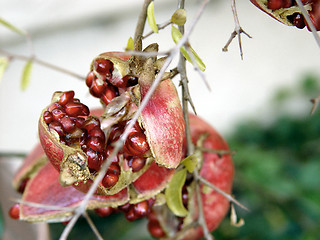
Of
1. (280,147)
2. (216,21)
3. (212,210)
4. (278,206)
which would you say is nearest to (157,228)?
(212,210)

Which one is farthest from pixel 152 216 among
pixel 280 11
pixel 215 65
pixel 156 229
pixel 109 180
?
pixel 215 65

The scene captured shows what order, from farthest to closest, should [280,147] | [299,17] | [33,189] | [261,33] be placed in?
[261,33] → [280,147] → [33,189] → [299,17]

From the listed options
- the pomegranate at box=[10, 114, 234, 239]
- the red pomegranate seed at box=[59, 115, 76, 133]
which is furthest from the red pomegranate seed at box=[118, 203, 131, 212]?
the red pomegranate seed at box=[59, 115, 76, 133]

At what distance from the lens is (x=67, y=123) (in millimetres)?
296

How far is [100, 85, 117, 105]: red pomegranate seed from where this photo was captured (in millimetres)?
311

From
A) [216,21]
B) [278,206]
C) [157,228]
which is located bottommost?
[278,206]

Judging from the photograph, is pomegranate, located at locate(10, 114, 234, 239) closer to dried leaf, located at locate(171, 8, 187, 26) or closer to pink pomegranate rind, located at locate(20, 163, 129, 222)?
pink pomegranate rind, located at locate(20, 163, 129, 222)

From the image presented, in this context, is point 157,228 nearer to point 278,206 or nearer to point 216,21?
point 278,206

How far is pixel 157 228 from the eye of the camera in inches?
15.8

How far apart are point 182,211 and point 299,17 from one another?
0.54ft

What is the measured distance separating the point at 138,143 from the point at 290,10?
0.13 metres

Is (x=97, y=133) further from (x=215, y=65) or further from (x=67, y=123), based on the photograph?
(x=215, y=65)

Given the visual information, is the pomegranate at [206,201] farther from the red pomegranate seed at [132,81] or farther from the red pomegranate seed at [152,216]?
the red pomegranate seed at [132,81]

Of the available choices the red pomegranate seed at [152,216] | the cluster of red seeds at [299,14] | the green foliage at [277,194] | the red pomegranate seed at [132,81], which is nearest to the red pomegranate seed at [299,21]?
the cluster of red seeds at [299,14]
